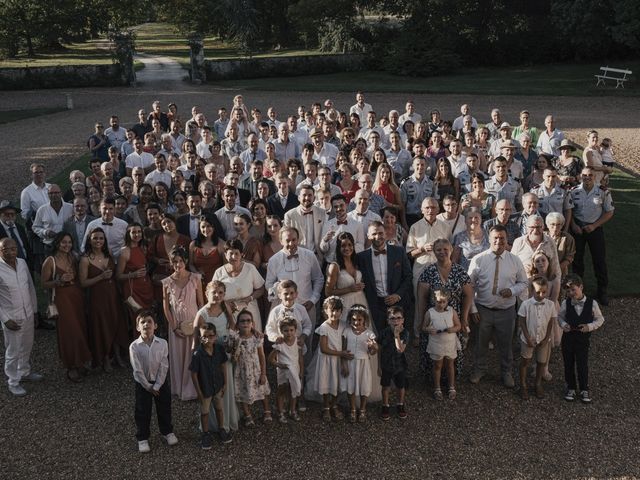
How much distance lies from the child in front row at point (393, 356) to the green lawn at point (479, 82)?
27.5 meters

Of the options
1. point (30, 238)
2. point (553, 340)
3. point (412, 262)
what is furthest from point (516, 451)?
point (30, 238)

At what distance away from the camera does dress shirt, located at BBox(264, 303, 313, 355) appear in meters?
7.71

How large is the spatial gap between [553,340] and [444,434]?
95.1 inches

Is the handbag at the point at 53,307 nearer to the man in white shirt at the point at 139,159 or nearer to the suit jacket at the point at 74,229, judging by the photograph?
the suit jacket at the point at 74,229

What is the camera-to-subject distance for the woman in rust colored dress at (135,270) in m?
8.68

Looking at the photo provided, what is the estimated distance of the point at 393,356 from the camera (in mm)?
7645

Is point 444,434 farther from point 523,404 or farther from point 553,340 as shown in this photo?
point 553,340

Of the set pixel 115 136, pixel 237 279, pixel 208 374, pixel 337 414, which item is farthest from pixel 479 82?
pixel 208 374

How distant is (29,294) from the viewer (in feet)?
28.4

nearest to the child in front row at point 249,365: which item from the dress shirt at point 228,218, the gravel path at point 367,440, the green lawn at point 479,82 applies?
the gravel path at point 367,440

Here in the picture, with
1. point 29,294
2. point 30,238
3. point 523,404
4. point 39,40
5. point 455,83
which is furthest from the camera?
point 39,40

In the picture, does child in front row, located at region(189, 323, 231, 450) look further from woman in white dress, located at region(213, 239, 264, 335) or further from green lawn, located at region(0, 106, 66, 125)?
green lawn, located at region(0, 106, 66, 125)

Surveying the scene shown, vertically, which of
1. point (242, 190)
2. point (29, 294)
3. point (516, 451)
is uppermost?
point (242, 190)

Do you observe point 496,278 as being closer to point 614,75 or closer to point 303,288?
point 303,288
